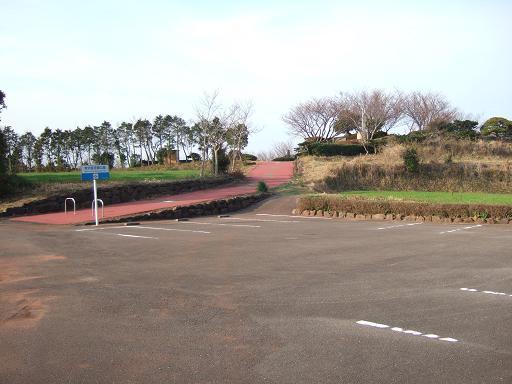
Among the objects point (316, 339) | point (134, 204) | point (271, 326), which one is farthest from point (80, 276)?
point (134, 204)

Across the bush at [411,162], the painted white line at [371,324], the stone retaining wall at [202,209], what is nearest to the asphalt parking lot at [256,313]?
the painted white line at [371,324]

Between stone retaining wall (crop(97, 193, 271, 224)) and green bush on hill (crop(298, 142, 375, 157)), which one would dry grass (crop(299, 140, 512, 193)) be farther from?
stone retaining wall (crop(97, 193, 271, 224))

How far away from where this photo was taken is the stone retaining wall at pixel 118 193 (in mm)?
21831

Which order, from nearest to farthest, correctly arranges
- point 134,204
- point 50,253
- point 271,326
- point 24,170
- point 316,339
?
1. point 316,339
2. point 271,326
3. point 50,253
4. point 134,204
5. point 24,170

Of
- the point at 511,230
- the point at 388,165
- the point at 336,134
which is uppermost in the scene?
the point at 336,134

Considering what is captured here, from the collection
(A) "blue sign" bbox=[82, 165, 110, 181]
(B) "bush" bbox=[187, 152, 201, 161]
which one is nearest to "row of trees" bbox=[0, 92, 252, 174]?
(B) "bush" bbox=[187, 152, 201, 161]

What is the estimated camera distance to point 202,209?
22.9 m

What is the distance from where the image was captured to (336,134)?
59781 millimetres

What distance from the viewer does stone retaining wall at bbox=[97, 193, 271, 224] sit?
20203 mm

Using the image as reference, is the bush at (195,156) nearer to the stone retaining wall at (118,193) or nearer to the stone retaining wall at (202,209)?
the stone retaining wall at (118,193)

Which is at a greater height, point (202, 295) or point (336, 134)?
point (336, 134)

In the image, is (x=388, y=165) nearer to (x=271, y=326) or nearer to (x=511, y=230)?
(x=511, y=230)

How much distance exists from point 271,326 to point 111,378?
76.5 inches

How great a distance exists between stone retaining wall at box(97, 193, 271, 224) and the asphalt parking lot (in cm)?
761
